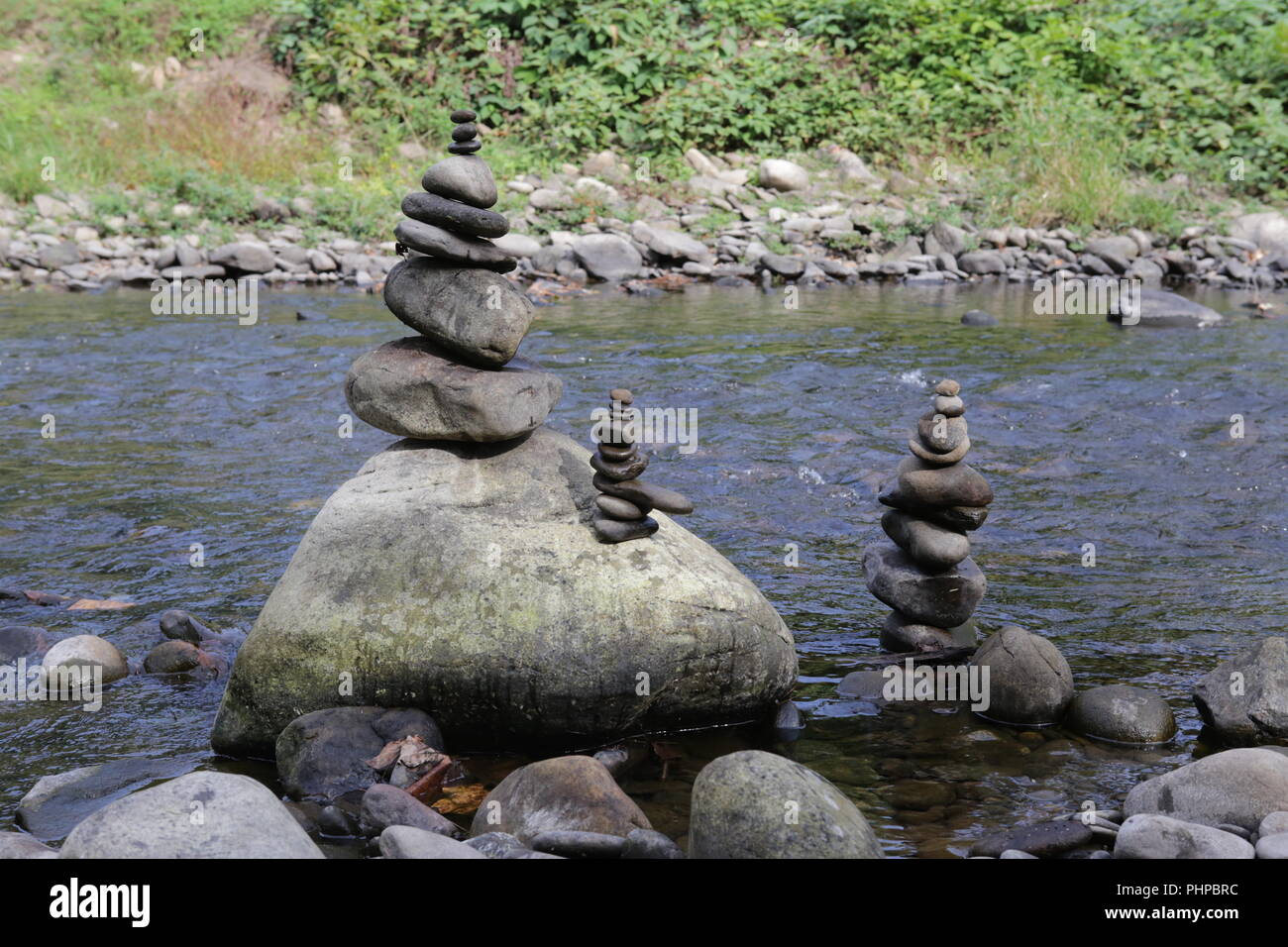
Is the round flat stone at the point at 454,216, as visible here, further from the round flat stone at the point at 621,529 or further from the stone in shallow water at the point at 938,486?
the stone in shallow water at the point at 938,486

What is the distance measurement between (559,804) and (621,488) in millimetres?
1525

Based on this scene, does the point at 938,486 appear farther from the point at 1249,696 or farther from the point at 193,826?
the point at 193,826

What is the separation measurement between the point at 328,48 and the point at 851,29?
849cm

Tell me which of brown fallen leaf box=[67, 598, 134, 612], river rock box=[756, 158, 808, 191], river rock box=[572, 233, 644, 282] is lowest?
brown fallen leaf box=[67, 598, 134, 612]

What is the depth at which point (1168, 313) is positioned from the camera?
14391mm

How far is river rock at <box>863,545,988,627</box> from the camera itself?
6094mm

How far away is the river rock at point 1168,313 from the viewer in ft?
47.0

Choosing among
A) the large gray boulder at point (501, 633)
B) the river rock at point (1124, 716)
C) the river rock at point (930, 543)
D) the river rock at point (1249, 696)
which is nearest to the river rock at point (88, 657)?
the large gray boulder at point (501, 633)

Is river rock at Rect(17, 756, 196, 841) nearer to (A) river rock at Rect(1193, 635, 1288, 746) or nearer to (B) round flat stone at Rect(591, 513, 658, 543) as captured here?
(B) round flat stone at Rect(591, 513, 658, 543)

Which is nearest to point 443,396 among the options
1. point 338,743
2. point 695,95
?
point 338,743

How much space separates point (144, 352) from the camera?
1279cm

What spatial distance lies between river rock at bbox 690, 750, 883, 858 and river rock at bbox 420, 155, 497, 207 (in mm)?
2905

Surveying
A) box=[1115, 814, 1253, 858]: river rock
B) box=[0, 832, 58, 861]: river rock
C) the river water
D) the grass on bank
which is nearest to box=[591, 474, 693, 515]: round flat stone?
the river water

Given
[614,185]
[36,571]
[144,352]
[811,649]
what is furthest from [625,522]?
[614,185]
